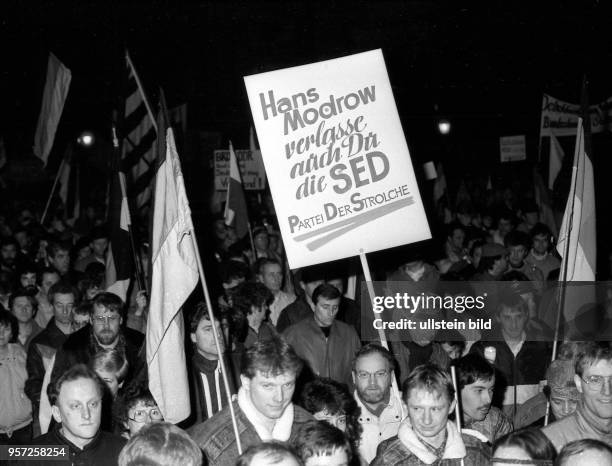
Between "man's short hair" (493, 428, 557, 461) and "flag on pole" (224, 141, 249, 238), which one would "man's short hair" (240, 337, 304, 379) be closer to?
"man's short hair" (493, 428, 557, 461)

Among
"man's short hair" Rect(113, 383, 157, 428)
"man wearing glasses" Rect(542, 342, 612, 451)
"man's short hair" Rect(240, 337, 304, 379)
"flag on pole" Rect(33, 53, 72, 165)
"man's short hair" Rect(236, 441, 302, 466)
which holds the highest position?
"flag on pole" Rect(33, 53, 72, 165)

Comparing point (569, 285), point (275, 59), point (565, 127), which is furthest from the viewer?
point (275, 59)

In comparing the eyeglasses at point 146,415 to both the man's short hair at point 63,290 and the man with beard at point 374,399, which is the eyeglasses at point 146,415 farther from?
the man's short hair at point 63,290

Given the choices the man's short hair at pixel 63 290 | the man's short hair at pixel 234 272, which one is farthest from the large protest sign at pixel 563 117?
the man's short hair at pixel 63 290

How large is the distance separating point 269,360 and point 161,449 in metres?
0.79

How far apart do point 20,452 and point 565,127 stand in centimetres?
1247

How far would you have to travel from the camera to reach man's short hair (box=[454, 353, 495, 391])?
502 centimetres

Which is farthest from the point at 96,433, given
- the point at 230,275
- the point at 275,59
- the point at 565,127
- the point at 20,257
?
the point at 275,59

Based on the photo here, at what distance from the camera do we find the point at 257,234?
11.7 m

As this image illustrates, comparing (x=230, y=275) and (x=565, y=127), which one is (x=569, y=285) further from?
(x=565, y=127)

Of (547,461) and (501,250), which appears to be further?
(501,250)

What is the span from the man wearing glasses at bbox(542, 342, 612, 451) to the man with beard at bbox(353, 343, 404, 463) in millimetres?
1157

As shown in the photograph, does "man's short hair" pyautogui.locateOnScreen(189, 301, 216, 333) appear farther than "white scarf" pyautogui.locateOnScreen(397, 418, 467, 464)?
Yes

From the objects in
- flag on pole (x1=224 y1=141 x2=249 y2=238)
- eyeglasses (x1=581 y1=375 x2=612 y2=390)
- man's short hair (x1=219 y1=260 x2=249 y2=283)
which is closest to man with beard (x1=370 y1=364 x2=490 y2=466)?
eyeglasses (x1=581 y1=375 x2=612 y2=390)
